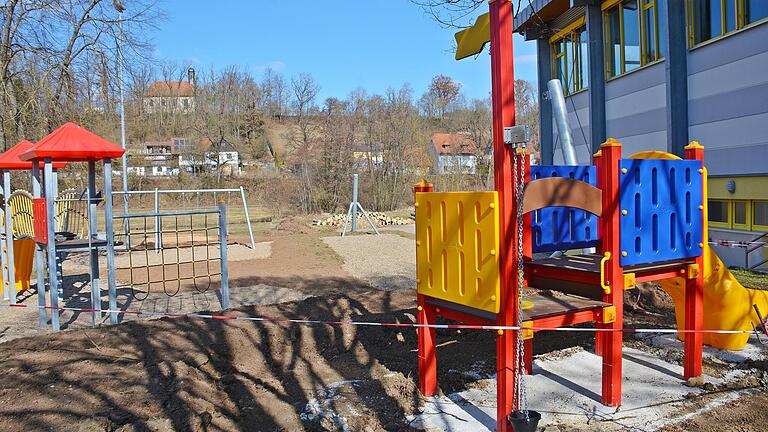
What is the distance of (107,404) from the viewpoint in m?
4.46

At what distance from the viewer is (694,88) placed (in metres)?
12.6

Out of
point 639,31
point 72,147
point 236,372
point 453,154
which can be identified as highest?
point 639,31

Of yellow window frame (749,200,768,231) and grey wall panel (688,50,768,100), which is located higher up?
grey wall panel (688,50,768,100)

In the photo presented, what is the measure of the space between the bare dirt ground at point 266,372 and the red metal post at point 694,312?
0.90 ft

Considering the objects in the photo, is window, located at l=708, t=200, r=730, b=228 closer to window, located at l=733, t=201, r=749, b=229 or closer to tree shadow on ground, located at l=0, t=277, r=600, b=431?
window, located at l=733, t=201, r=749, b=229

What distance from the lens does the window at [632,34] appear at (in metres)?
13.8

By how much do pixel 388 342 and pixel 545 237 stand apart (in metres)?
2.10

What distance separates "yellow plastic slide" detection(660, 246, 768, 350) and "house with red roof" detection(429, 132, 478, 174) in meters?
30.8

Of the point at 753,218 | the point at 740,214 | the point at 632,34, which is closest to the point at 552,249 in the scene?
the point at 753,218

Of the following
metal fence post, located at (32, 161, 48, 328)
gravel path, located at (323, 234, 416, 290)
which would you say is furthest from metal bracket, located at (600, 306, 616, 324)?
gravel path, located at (323, 234, 416, 290)

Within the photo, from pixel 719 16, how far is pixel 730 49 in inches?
33.7

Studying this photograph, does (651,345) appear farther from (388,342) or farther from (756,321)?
(388,342)

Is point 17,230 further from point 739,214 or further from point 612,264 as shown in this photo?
point 739,214

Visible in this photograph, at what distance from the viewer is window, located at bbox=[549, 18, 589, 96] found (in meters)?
17.8
